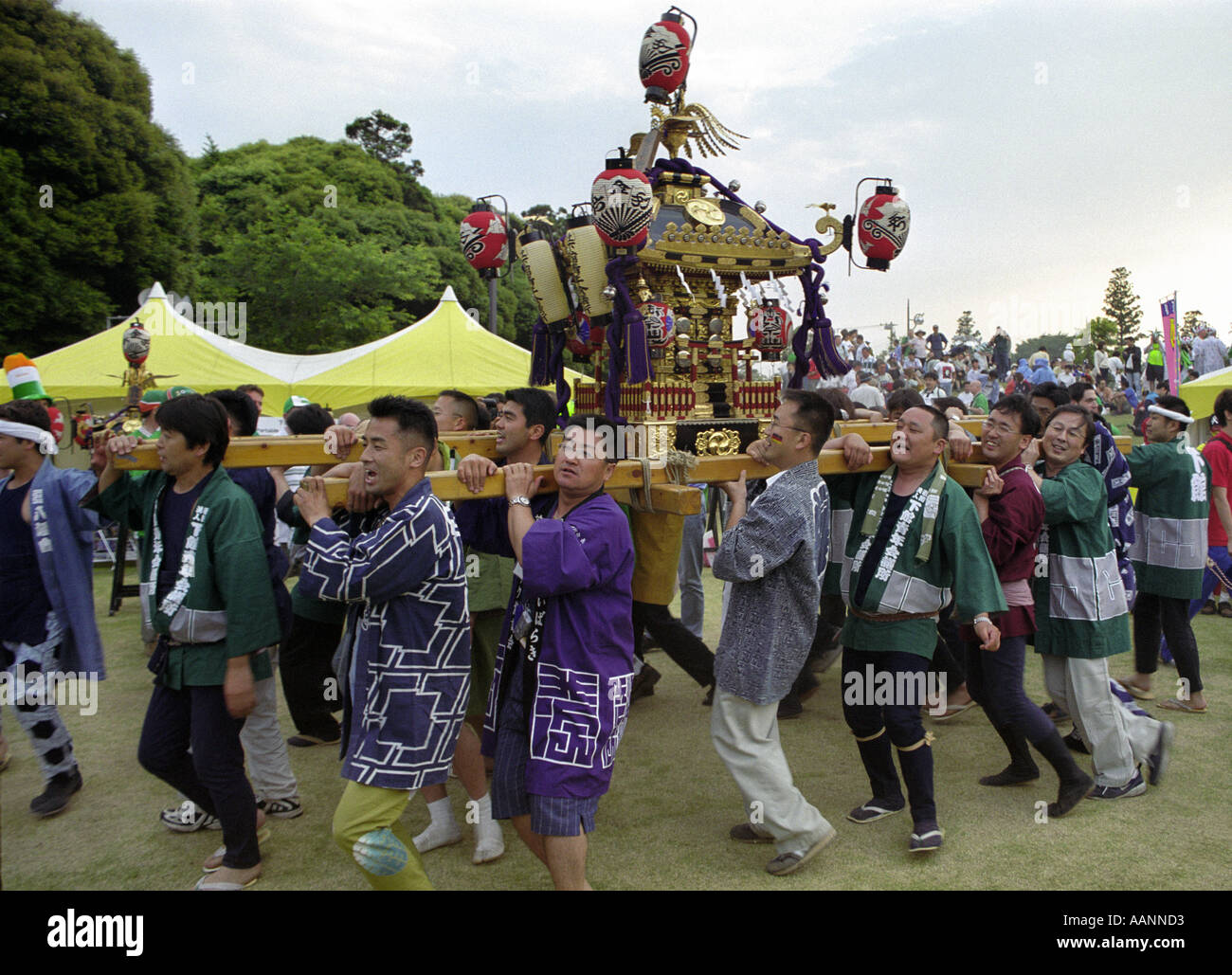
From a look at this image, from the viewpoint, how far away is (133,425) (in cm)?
463

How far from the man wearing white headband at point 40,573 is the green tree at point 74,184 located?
13.9 m

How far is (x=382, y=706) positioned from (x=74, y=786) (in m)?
2.54

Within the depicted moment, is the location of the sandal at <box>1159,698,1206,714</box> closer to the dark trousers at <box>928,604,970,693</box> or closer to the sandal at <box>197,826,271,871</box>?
the dark trousers at <box>928,604,970,693</box>

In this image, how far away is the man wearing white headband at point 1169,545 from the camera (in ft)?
16.6

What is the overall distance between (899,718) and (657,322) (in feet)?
8.38

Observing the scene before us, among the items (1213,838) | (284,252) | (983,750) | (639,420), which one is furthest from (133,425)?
(284,252)

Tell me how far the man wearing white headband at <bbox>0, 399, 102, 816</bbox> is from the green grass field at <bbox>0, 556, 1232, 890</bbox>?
509 mm

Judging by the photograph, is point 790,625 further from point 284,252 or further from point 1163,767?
point 284,252

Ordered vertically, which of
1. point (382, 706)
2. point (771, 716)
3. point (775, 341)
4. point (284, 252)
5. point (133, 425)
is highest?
point (284, 252)

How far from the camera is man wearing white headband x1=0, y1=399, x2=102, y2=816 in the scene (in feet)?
12.6

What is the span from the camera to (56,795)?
4027 mm

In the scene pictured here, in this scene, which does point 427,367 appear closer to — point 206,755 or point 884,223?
point 884,223

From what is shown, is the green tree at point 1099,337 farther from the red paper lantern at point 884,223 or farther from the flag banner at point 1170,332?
the red paper lantern at point 884,223

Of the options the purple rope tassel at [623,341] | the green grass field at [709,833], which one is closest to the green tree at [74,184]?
the green grass field at [709,833]
